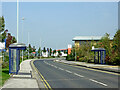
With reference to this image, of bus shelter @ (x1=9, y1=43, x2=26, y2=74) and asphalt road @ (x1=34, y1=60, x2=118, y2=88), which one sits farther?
bus shelter @ (x1=9, y1=43, x2=26, y2=74)

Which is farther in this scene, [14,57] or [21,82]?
[14,57]

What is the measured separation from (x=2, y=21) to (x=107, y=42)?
22.7 metres

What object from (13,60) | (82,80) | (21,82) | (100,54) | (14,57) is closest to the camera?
(21,82)

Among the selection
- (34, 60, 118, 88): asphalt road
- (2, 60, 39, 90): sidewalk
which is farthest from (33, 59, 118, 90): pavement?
(2, 60, 39, 90): sidewalk

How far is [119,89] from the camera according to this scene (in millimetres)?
11344

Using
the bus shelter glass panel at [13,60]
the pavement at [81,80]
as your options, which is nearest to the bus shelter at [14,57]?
the bus shelter glass panel at [13,60]

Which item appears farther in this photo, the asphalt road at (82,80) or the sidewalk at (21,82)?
the asphalt road at (82,80)

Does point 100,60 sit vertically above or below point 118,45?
below

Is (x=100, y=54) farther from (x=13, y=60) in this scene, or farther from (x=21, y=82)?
(x=21, y=82)

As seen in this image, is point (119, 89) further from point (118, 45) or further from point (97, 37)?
point (97, 37)

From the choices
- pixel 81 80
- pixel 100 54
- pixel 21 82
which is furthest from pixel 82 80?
pixel 100 54

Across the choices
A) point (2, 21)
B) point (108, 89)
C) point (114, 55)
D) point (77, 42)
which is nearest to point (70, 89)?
point (108, 89)

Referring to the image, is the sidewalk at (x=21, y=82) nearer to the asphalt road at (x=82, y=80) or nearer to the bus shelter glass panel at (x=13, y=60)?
the asphalt road at (x=82, y=80)

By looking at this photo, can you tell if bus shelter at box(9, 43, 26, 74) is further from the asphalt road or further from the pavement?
the asphalt road
